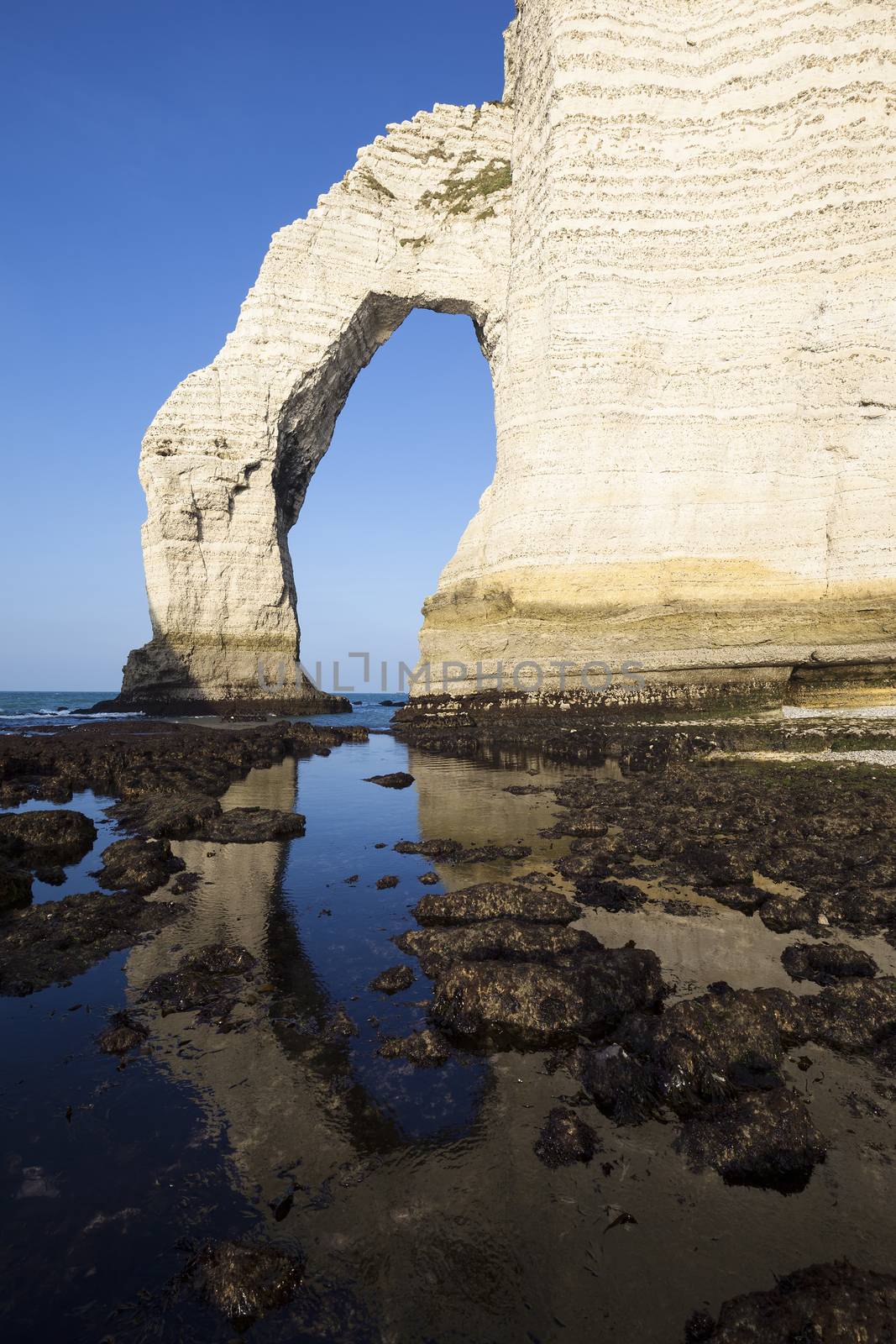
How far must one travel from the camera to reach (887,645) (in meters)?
19.5

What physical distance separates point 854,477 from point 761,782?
52.0ft

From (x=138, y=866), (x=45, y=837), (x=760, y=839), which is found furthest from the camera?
(x=45, y=837)

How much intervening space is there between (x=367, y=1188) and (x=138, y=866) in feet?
16.7

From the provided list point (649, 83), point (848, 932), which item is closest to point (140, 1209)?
point (848, 932)

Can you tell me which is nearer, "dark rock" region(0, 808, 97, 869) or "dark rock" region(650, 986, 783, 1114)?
"dark rock" region(650, 986, 783, 1114)

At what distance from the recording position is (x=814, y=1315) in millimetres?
2070

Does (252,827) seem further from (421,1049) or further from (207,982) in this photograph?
(421,1049)

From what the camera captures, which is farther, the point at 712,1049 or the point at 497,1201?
the point at 712,1049

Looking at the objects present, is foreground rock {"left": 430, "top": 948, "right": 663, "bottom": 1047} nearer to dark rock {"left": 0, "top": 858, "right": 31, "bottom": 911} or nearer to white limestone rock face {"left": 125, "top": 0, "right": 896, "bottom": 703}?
dark rock {"left": 0, "top": 858, "right": 31, "bottom": 911}

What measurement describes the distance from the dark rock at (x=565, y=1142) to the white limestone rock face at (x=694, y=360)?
18631 millimetres

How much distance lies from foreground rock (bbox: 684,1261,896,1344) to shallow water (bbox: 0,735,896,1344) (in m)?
0.13

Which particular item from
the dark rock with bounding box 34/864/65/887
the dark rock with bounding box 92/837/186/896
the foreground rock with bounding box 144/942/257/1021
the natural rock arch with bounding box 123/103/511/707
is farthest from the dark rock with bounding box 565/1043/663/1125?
the natural rock arch with bounding box 123/103/511/707

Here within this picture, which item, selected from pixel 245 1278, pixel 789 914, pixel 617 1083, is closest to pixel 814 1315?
pixel 617 1083

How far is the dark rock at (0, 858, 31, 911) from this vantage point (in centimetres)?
617
